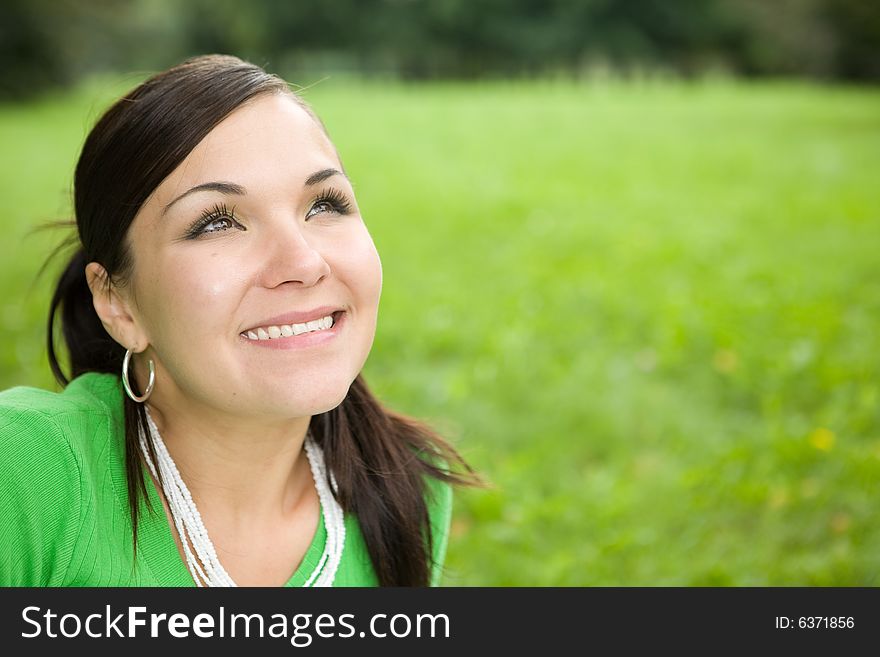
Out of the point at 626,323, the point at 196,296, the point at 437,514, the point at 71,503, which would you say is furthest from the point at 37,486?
the point at 626,323

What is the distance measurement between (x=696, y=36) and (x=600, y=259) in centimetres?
3086

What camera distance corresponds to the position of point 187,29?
1604 inches

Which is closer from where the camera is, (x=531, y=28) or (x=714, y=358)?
(x=714, y=358)

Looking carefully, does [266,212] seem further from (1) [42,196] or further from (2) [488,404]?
(1) [42,196]

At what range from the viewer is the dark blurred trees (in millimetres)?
24531

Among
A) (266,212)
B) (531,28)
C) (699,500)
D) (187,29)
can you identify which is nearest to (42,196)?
(699,500)

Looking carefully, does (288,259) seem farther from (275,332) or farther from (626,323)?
(626,323)

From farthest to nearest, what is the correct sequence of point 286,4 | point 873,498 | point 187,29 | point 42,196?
point 187,29 → point 286,4 → point 42,196 → point 873,498

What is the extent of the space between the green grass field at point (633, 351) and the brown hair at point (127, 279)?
0.28 meters

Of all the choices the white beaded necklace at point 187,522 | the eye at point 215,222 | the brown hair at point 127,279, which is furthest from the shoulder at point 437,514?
the eye at point 215,222

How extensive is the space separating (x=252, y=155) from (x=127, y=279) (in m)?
0.35

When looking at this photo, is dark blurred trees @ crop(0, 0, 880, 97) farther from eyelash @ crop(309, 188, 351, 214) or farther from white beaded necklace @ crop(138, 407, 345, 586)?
white beaded necklace @ crop(138, 407, 345, 586)

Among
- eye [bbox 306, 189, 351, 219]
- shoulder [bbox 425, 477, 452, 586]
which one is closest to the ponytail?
eye [bbox 306, 189, 351, 219]

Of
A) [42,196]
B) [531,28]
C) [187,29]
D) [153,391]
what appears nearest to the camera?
[153,391]
